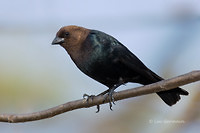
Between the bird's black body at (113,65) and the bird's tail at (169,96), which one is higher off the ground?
the bird's black body at (113,65)

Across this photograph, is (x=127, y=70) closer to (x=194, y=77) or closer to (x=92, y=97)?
(x=92, y=97)

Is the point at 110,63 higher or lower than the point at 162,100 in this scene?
higher

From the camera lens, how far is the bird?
13.5 ft

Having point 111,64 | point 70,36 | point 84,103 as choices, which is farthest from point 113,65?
point 84,103

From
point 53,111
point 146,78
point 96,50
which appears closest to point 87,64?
point 96,50

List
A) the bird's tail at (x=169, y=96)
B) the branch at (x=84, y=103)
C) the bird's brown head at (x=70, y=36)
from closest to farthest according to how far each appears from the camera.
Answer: the branch at (x=84, y=103), the bird's tail at (x=169, y=96), the bird's brown head at (x=70, y=36)

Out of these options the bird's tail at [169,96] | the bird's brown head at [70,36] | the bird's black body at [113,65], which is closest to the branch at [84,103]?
the bird's black body at [113,65]

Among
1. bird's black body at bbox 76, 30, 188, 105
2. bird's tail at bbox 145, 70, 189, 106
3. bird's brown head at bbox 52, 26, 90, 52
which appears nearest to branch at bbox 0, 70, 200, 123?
bird's black body at bbox 76, 30, 188, 105

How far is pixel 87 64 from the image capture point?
13.5 feet

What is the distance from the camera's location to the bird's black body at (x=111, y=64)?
13.5 feet

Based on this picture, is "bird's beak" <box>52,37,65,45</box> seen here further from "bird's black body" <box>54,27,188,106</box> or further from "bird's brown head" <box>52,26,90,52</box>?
"bird's black body" <box>54,27,188,106</box>

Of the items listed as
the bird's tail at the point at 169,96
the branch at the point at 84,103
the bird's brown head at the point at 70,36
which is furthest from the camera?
the bird's brown head at the point at 70,36

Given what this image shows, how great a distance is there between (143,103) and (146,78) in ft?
1.37

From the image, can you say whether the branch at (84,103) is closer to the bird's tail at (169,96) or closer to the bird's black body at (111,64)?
the bird's black body at (111,64)
